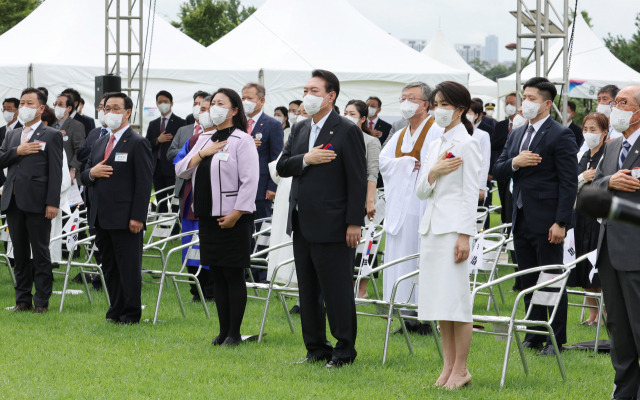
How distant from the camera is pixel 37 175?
855 centimetres

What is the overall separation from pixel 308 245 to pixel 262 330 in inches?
49.2

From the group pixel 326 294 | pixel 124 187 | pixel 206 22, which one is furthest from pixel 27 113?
pixel 206 22

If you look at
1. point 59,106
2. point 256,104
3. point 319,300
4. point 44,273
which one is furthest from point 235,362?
point 59,106

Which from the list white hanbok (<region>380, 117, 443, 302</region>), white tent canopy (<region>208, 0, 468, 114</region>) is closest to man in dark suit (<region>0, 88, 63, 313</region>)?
white hanbok (<region>380, 117, 443, 302</region>)

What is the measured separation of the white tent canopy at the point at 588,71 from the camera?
24359 mm

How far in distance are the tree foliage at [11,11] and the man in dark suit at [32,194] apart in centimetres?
2757

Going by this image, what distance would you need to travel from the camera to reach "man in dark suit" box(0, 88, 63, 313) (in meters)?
8.51

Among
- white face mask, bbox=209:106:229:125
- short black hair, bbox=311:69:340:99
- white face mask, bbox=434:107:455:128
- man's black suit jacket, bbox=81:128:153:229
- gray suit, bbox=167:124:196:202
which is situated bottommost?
man's black suit jacket, bbox=81:128:153:229

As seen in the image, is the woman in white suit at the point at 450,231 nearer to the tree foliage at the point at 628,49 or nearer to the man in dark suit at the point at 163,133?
the man in dark suit at the point at 163,133

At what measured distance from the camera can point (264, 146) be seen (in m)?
10.4

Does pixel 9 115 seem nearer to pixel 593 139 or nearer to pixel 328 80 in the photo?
pixel 328 80

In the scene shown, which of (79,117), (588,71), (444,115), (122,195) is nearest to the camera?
(444,115)

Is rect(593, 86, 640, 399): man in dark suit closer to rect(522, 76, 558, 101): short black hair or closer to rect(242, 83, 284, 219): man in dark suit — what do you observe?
rect(522, 76, 558, 101): short black hair

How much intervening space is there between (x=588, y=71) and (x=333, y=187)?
69.2ft
